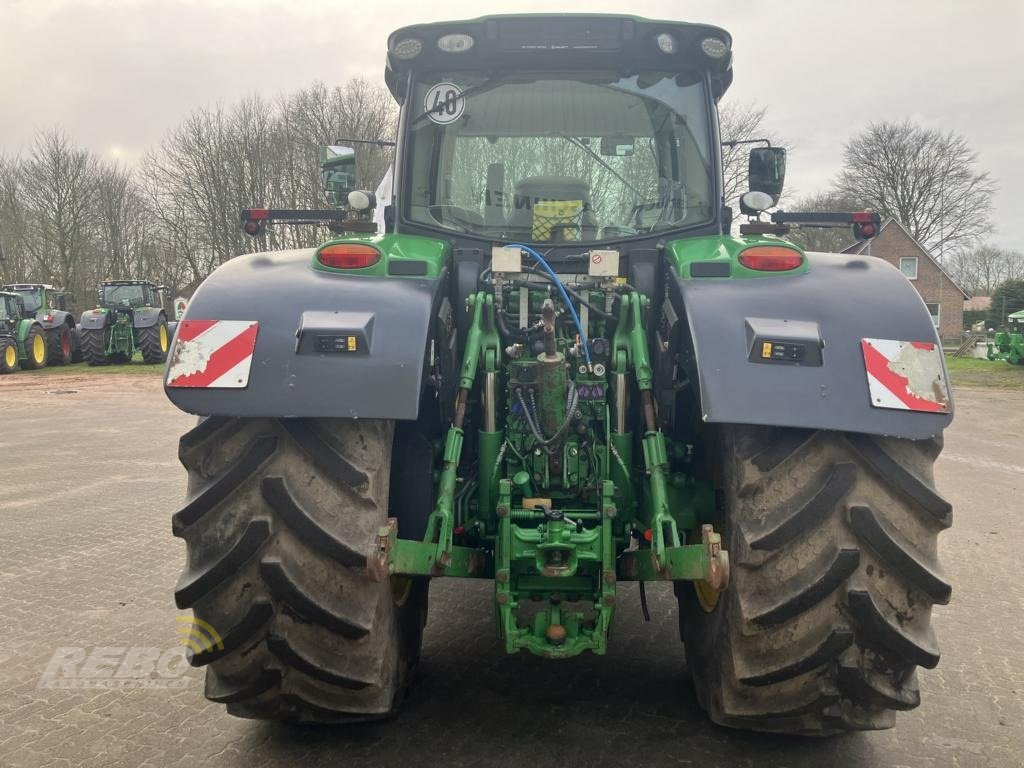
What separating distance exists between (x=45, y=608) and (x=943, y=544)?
18.8ft

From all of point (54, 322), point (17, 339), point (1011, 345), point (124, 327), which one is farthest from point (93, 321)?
point (1011, 345)

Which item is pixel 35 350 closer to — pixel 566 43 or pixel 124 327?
pixel 124 327

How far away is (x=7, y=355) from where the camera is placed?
21609 millimetres

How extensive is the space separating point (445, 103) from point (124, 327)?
939 inches

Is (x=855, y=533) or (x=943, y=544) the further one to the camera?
(x=943, y=544)

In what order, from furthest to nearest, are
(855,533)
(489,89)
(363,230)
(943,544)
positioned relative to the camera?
1. (943,544)
2. (363,230)
3. (489,89)
4. (855,533)

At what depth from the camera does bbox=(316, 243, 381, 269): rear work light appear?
2.82 metres

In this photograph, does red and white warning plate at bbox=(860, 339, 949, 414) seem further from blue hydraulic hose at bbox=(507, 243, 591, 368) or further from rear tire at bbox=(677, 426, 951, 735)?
blue hydraulic hose at bbox=(507, 243, 591, 368)

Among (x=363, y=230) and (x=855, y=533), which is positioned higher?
(x=363, y=230)

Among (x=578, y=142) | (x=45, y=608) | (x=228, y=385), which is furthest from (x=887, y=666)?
(x=45, y=608)

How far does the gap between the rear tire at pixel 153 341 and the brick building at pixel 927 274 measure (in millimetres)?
34610

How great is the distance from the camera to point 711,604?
2.73 m

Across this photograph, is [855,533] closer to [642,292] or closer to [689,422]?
[689,422]

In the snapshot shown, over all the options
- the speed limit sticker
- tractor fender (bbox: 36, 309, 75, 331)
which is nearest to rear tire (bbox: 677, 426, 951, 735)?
the speed limit sticker
